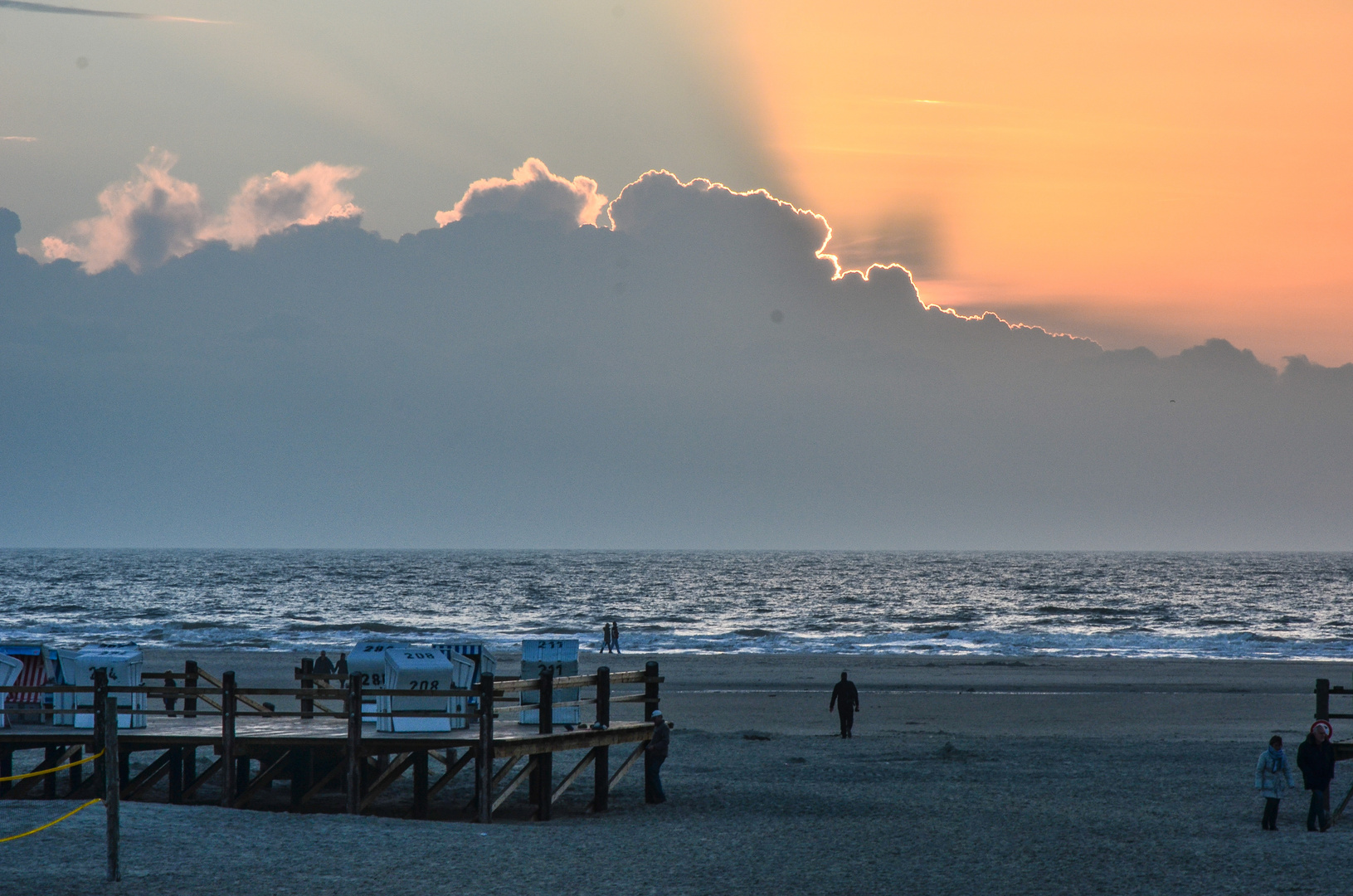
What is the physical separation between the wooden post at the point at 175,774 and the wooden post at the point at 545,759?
5766 millimetres

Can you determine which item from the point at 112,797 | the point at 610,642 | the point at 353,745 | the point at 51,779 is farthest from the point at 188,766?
the point at 610,642

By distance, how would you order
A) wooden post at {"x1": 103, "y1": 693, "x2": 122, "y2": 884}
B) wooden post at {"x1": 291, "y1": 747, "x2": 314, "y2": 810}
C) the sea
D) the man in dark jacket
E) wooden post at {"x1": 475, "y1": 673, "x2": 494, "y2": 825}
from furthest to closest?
the sea, wooden post at {"x1": 291, "y1": 747, "x2": 314, "y2": 810}, the man in dark jacket, wooden post at {"x1": 475, "y1": 673, "x2": 494, "y2": 825}, wooden post at {"x1": 103, "y1": 693, "x2": 122, "y2": 884}

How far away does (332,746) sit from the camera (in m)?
15.8

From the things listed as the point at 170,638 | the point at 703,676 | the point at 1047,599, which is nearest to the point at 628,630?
the point at 170,638

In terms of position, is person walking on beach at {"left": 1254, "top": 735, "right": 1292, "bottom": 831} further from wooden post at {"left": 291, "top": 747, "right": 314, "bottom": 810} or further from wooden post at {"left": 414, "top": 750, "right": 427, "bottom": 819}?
wooden post at {"left": 291, "top": 747, "right": 314, "bottom": 810}

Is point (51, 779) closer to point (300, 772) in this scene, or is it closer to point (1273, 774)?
point (300, 772)

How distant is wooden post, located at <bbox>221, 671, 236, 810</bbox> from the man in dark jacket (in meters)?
14.6

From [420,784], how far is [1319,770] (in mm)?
12584

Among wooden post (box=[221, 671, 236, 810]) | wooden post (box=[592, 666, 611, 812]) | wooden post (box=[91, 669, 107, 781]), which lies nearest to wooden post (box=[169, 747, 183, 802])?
wooden post (box=[91, 669, 107, 781])

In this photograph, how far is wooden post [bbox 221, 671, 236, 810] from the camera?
15766 mm

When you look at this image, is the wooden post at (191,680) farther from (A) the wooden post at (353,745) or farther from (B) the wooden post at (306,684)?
(A) the wooden post at (353,745)

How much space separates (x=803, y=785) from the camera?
19.5 metres

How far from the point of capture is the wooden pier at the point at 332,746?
1571cm

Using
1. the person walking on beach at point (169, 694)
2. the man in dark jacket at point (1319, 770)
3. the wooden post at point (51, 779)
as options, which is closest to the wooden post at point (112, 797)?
the person walking on beach at point (169, 694)
